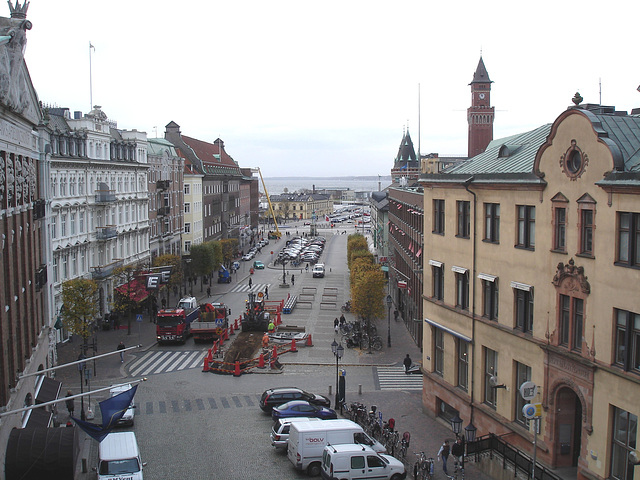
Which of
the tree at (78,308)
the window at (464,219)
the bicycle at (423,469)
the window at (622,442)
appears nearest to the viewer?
the window at (622,442)

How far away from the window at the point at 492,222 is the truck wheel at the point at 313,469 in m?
11.5

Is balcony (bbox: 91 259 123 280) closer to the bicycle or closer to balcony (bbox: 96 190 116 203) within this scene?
balcony (bbox: 96 190 116 203)

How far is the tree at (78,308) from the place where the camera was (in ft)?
147

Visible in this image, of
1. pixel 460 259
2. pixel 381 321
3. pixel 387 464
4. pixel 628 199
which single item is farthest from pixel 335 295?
pixel 628 199

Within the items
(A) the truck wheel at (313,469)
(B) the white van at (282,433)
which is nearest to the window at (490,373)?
(B) the white van at (282,433)

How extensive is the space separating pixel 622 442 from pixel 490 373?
8192mm

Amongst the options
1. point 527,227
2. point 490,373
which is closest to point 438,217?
point 527,227

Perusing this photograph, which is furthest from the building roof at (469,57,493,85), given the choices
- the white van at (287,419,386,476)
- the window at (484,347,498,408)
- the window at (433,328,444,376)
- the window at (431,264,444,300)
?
the white van at (287,419,386,476)

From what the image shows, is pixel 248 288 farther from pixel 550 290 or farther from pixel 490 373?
pixel 550 290

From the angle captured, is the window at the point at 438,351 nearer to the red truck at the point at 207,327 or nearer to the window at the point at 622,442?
the window at the point at 622,442

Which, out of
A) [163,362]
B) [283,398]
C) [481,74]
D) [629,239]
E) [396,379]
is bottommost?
[396,379]

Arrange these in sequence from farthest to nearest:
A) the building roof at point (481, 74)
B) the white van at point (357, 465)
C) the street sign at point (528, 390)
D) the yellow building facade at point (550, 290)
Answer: the building roof at point (481, 74) → the white van at point (357, 465) → the street sign at point (528, 390) → the yellow building facade at point (550, 290)

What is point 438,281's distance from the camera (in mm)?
33562

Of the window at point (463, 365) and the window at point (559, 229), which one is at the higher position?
the window at point (559, 229)
